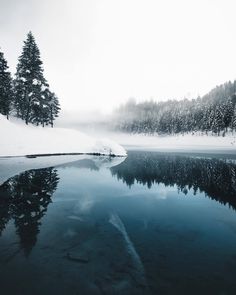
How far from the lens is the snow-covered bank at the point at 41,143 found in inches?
1032

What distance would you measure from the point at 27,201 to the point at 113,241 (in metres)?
5.64

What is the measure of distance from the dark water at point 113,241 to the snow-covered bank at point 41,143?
1406 centimetres

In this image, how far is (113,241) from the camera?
7.24m

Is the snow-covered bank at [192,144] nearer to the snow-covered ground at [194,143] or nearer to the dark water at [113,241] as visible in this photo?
the snow-covered ground at [194,143]

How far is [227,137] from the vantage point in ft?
263

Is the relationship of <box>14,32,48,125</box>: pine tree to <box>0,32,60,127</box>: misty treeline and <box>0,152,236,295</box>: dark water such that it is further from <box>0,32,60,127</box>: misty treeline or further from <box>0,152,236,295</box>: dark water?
<box>0,152,236,295</box>: dark water

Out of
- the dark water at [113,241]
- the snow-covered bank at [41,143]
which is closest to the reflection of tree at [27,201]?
the dark water at [113,241]

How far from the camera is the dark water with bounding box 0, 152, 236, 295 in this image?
202 inches

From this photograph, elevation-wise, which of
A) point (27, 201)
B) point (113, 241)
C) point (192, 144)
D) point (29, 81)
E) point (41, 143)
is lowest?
point (113, 241)

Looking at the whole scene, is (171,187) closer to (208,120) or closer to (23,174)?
(23,174)

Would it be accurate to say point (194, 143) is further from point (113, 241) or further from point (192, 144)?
point (113, 241)

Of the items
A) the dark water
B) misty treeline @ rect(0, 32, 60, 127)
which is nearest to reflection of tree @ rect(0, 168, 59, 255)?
the dark water

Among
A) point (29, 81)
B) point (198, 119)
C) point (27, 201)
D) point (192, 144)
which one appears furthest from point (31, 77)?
point (198, 119)

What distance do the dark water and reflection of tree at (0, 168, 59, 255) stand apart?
0.04 metres
